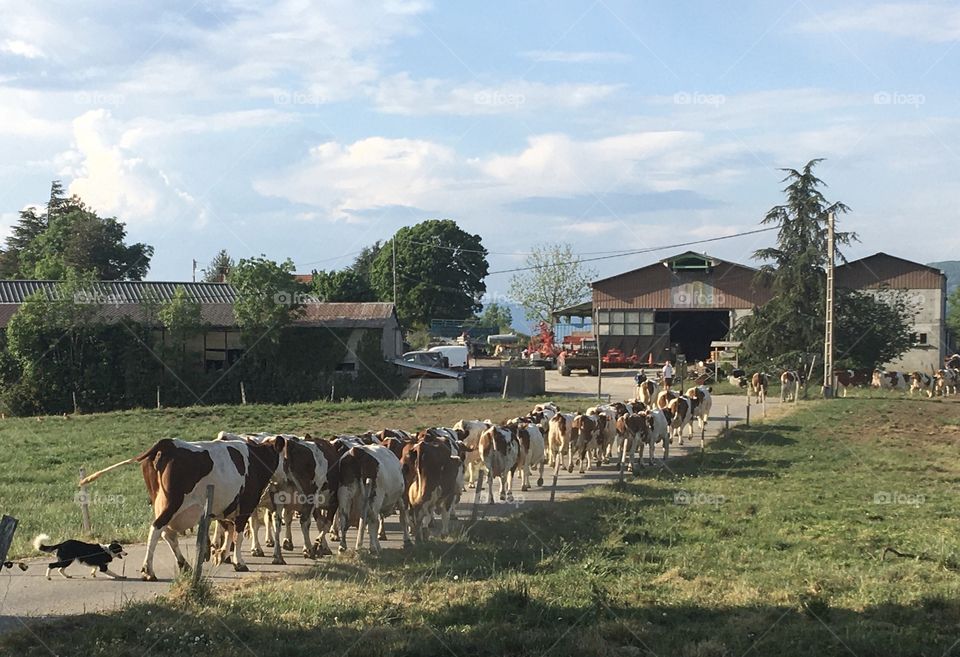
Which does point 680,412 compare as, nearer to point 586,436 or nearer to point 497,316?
point 586,436

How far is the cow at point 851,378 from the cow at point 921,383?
86.6 inches

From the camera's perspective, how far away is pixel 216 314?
47219 millimetres

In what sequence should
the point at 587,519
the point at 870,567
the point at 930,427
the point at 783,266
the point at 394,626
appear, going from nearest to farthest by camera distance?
1. the point at 394,626
2. the point at 870,567
3. the point at 587,519
4. the point at 930,427
5. the point at 783,266

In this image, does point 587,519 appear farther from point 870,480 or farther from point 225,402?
point 225,402

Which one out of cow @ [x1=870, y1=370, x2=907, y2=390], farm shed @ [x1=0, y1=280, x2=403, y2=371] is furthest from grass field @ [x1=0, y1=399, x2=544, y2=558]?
cow @ [x1=870, y1=370, x2=907, y2=390]

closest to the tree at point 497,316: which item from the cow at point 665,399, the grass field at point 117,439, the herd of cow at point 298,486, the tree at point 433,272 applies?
the tree at point 433,272

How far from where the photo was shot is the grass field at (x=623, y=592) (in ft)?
30.2

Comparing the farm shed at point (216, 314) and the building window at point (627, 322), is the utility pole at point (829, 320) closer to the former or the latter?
the farm shed at point (216, 314)

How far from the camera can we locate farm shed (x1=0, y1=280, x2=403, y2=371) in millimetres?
45969

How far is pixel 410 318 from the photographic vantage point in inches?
3637

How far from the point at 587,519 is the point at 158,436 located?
17.1m

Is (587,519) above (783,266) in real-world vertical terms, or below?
below

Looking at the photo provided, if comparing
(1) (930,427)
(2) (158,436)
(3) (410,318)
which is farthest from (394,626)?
(3) (410,318)

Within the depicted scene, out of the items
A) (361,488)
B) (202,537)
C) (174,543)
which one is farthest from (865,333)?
(202,537)
